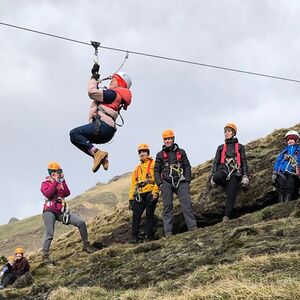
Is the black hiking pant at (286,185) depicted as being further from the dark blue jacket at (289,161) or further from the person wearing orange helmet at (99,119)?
the person wearing orange helmet at (99,119)

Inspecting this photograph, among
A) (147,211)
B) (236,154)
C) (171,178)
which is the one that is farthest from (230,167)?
(147,211)

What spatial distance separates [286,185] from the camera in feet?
44.0

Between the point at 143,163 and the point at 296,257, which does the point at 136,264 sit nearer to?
the point at 296,257

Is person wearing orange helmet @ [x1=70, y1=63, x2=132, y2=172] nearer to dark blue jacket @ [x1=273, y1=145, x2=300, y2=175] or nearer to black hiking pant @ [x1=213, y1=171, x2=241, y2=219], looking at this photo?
black hiking pant @ [x1=213, y1=171, x2=241, y2=219]

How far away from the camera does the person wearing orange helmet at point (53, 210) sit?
14.3 m

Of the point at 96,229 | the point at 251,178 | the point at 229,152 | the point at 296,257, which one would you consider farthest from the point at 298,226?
the point at 96,229

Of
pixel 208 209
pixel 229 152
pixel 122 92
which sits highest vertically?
pixel 122 92

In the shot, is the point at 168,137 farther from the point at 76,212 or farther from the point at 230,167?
the point at 76,212

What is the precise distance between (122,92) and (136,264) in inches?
149

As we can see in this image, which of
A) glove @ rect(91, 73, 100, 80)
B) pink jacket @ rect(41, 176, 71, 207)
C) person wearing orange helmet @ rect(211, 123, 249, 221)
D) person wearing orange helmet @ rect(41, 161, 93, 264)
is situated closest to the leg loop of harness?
person wearing orange helmet @ rect(211, 123, 249, 221)

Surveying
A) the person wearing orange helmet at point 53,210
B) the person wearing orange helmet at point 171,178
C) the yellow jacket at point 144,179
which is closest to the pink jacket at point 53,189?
the person wearing orange helmet at point 53,210

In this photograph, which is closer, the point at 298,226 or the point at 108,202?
the point at 298,226

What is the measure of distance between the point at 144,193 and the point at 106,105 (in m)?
4.12

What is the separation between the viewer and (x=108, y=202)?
452ft
